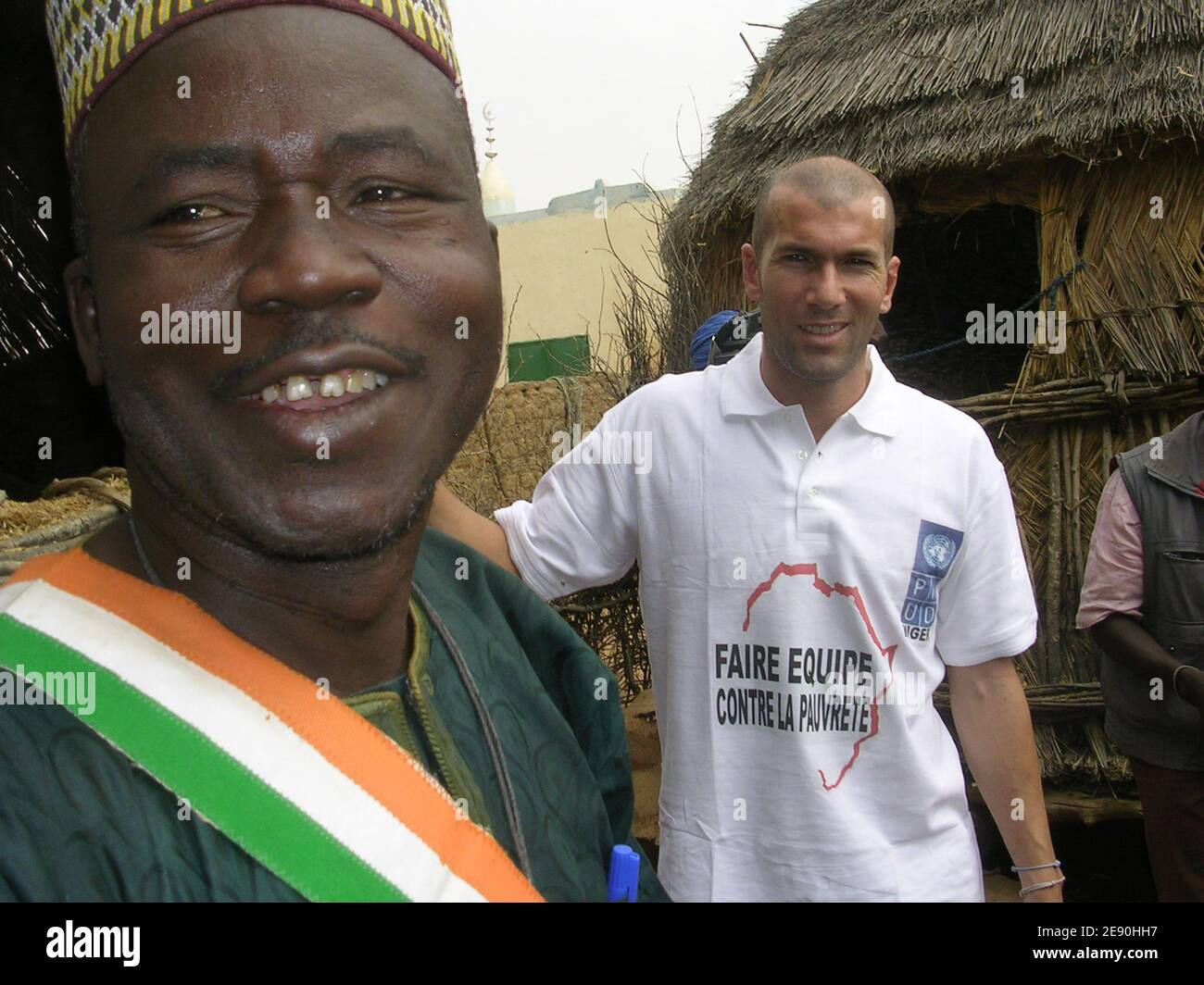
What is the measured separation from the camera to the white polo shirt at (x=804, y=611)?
2.11 m

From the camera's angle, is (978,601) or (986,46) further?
(986,46)

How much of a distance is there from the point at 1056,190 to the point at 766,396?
3864 millimetres

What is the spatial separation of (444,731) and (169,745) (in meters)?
0.33

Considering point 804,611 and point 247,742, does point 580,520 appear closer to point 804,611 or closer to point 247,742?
point 804,611

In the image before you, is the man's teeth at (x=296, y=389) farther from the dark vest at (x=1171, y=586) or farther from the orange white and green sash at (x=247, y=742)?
the dark vest at (x=1171, y=586)

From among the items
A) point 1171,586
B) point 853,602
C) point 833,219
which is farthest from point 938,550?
point 1171,586

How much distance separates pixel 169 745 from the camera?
904 mm

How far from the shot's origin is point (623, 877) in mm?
1257

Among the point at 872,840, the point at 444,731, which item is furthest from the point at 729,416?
the point at 444,731

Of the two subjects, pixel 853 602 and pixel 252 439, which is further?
pixel 853 602

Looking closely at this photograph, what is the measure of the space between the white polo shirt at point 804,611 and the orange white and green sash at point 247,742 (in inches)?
46.4

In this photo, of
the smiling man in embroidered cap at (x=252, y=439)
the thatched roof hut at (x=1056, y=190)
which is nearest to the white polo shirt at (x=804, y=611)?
the smiling man in embroidered cap at (x=252, y=439)

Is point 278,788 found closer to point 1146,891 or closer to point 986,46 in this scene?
point 1146,891

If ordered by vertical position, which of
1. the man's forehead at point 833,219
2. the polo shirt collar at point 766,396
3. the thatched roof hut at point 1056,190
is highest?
the thatched roof hut at point 1056,190
